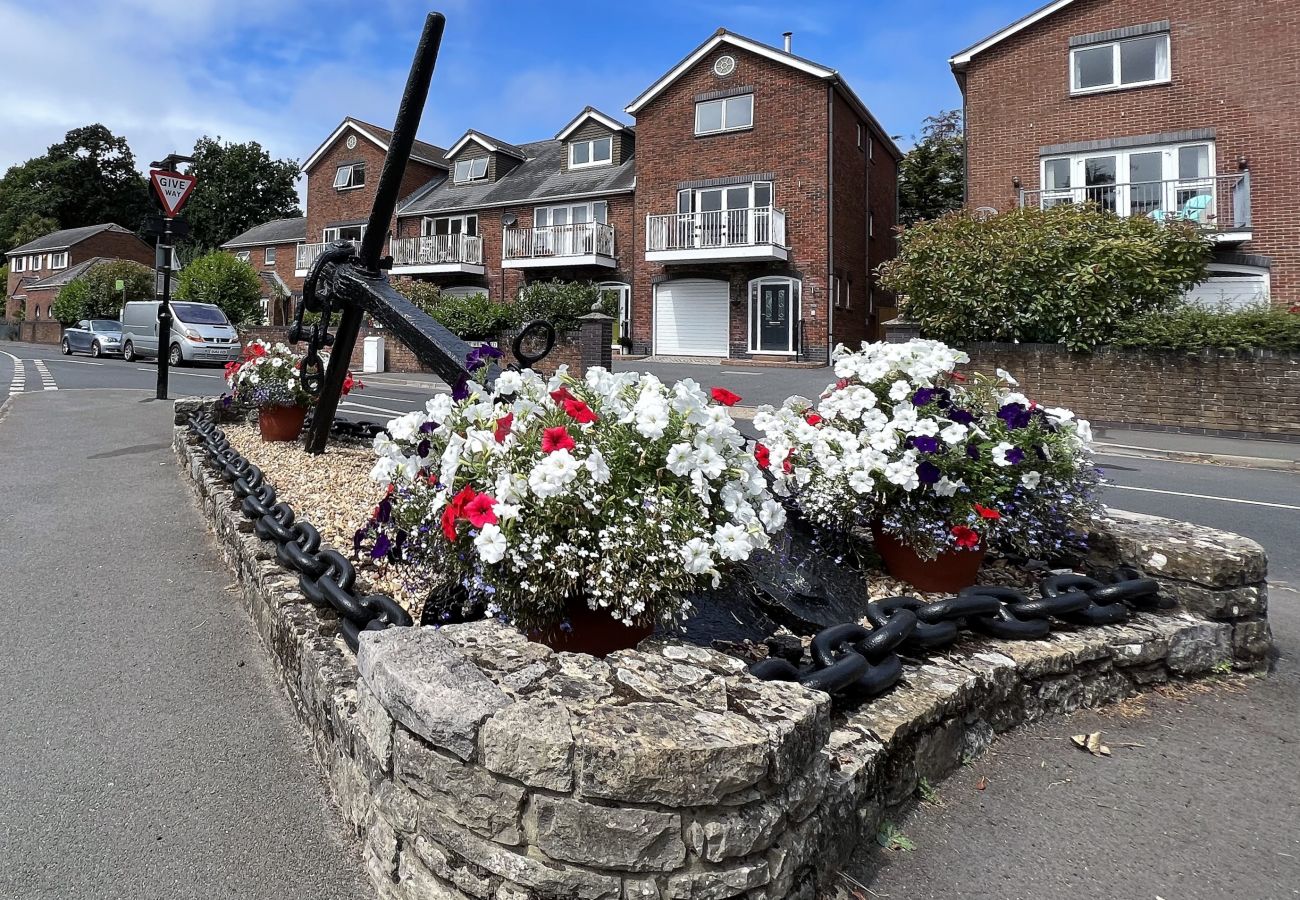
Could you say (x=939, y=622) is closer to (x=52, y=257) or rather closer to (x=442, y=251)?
(x=442, y=251)

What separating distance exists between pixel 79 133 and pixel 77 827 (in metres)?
97.6

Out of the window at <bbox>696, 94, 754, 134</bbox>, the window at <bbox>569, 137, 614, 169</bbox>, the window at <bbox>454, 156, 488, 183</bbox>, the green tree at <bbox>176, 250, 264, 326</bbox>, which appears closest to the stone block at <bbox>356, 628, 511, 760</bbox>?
the window at <bbox>696, 94, 754, 134</bbox>

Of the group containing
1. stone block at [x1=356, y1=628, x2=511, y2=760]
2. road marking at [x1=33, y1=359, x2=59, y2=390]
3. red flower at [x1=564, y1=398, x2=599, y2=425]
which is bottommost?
stone block at [x1=356, y1=628, x2=511, y2=760]

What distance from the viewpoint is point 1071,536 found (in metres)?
3.66

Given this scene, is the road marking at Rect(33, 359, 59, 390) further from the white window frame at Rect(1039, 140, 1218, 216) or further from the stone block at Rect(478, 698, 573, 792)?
the white window frame at Rect(1039, 140, 1218, 216)

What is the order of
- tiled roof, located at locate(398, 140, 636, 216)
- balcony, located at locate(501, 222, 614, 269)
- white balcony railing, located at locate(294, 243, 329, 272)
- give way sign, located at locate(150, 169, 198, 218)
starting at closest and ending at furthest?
give way sign, located at locate(150, 169, 198, 218), balcony, located at locate(501, 222, 614, 269), tiled roof, located at locate(398, 140, 636, 216), white balcony railing, located at locate(294, 243, 329, 272)

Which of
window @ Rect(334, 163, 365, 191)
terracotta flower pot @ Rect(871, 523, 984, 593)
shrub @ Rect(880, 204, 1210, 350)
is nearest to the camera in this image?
terracotta flower pot @ Rect(871, 523, 984, 593)

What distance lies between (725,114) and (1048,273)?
14.2 m

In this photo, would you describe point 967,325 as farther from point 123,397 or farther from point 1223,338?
point 123,397

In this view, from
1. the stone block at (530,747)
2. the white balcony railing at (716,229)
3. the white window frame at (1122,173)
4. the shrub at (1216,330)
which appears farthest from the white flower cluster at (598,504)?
the white balcony railing at (716,229)

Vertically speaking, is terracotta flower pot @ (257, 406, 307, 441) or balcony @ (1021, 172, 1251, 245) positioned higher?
balcony @ (1021, 172, 1251, 245)

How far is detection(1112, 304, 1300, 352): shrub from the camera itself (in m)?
13.5

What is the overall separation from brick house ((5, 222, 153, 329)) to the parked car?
31855 mm

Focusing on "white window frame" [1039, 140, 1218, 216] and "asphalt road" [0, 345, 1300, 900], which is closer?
"asphalt road" [0, 345, 1300, 900]
